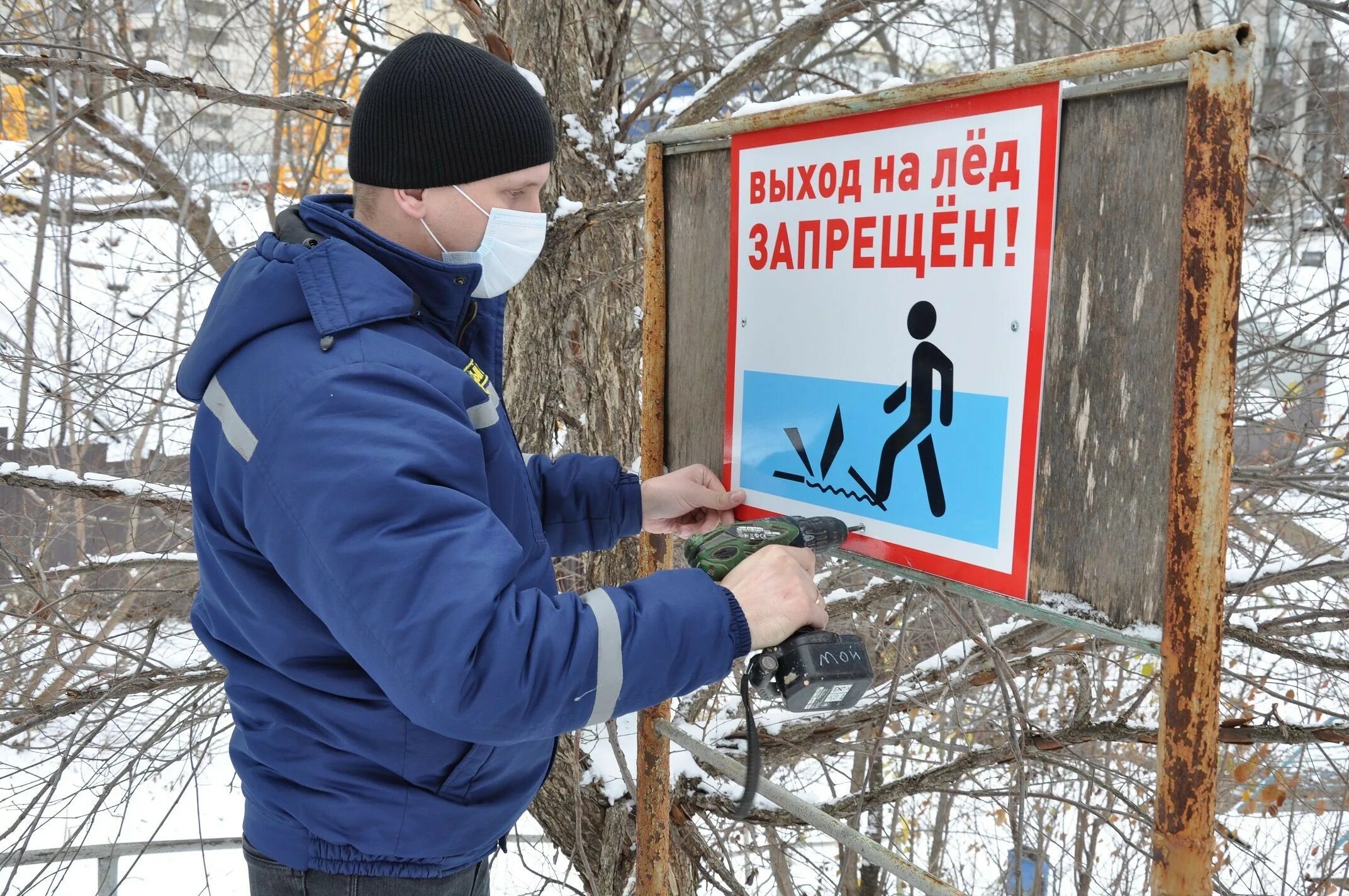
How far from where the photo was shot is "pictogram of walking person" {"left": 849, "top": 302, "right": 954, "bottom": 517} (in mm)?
1632

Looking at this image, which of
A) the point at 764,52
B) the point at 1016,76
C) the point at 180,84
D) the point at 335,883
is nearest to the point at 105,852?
the point at 180,84

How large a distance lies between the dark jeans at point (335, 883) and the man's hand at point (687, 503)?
815mm

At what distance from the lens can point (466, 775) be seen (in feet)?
5.38

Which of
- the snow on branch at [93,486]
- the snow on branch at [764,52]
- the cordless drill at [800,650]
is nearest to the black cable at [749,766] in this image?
the cordless drill at [800,650]

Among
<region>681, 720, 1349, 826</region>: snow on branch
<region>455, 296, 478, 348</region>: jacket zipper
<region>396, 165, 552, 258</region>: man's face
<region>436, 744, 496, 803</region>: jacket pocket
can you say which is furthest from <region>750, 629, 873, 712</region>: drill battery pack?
<region>681, 720, 1349, 826</region>: snow on branch

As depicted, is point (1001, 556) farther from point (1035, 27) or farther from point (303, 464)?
point (1035, 27)

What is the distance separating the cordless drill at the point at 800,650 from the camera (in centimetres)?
161

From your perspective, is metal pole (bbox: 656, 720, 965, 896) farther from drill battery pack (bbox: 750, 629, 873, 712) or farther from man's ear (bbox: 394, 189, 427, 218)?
man's ear (bbox: 394, 189, 427, 218)

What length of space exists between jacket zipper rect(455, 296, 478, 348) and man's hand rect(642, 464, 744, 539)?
0.60m

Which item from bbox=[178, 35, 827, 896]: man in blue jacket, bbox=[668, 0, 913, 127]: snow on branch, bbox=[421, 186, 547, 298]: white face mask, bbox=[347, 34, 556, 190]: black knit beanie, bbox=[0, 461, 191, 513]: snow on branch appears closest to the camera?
bbox=[178, 35, 827, 896]: man in blue jacket

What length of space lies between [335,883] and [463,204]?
1135 millimetres

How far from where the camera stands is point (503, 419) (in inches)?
69.3

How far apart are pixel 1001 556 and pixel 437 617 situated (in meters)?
0.84

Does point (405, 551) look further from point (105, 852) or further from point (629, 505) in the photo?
point (105, 852)
